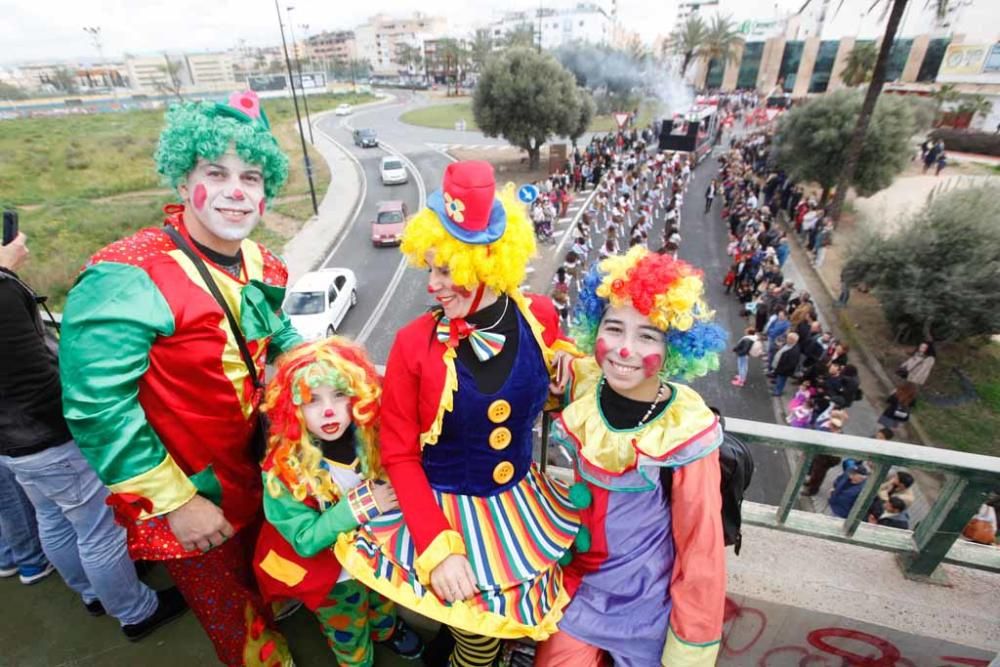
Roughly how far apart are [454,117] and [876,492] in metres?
48.7

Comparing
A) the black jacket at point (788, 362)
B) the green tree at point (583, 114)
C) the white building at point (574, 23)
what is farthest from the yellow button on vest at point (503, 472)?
the white building at point (574, 23)

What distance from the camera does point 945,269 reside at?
9531 mm

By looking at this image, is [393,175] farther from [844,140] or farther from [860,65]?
[860,65]

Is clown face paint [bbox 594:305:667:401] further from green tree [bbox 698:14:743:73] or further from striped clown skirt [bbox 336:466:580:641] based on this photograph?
green tree [bbox 698:14:743:73]

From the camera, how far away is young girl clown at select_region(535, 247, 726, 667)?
1732 mm

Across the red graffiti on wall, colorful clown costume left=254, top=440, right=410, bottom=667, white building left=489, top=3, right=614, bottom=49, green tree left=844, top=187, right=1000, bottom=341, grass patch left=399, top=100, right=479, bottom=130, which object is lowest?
grass patch left=399, top=100, right=479, bottom=130

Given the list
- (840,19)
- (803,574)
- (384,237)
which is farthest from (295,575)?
(840,19)

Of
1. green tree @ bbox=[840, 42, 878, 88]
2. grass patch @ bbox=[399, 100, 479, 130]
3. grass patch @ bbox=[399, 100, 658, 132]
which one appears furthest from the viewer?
grass patch @ bbox=[399, 100, 479, 130]

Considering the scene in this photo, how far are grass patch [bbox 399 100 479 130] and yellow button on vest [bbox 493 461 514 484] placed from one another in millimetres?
40873

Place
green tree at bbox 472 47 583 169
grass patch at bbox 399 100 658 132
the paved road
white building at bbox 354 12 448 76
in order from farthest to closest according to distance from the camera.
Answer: white building at bbox 354 12 448 76 → grass patch at bbox 399 100 658 132 → green tree at bbox 472 47 583 169 → the paved road

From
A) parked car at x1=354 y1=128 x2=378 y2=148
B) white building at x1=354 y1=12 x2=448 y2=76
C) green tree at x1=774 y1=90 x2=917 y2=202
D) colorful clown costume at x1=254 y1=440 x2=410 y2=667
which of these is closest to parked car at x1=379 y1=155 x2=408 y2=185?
parked car at x1=354 y1=128 x2=378 y2=148

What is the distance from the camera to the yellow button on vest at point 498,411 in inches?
71.9

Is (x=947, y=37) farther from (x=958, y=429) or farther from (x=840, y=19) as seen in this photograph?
(x=958, y=429)

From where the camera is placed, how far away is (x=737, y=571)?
2311mm
